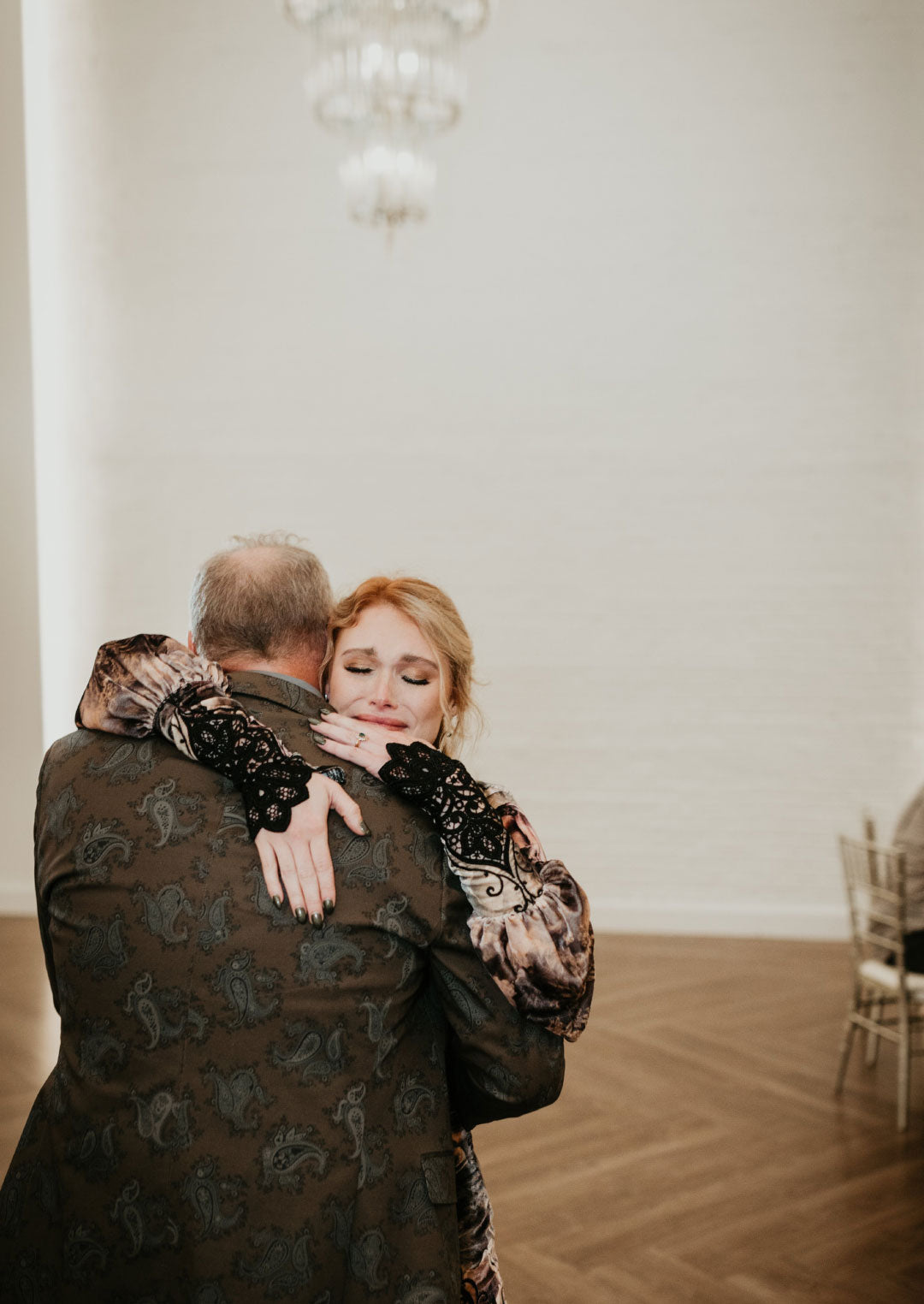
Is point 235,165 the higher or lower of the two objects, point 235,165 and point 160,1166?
the higher

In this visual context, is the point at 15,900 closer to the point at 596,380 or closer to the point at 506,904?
the point at 596,380

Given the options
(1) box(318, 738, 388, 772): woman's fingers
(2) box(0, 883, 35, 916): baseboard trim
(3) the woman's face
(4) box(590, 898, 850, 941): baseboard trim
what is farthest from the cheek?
(2) box(0, 883, 35, 916): baseboard trim

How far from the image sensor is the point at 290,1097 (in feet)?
4.46

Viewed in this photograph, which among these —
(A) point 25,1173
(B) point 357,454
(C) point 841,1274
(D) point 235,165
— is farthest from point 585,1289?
(D) point 235,165

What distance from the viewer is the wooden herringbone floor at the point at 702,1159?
3.04 metres

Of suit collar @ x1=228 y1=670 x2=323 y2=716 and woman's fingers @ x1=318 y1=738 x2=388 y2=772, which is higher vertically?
suit collar @ x1=228 y1=670 x2=323 y2=716

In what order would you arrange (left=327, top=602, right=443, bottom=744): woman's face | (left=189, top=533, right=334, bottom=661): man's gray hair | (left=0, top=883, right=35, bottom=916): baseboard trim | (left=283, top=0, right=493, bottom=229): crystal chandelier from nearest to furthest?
(left=189, top=533, right=334, bottom=661): man's gray hair → (left=327, top=602, right=443, bottom=744): woman's face → (left=283, top=0, right=493, bottom=229): crystal chandelier → (left=0, top=883, right=35, bottom=916): baseboard trim

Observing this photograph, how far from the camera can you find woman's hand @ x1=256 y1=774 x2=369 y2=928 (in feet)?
4.47

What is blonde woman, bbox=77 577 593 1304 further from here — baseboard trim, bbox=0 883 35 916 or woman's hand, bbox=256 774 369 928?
baseboard trim, bbox=0 883 35 916

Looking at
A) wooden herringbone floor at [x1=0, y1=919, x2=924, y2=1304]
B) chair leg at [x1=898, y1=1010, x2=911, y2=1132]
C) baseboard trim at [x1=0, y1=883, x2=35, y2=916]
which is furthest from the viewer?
baseboard trim at [x1=0, y1=883, x2=35, y2=916]

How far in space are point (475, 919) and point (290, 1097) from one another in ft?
0.92

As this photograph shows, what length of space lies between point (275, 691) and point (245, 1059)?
1.50 ft

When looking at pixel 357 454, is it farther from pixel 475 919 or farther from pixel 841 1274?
pixel 475 919

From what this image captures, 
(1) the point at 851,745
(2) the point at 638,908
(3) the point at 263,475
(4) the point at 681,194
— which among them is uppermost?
(4) the point at 681,194
